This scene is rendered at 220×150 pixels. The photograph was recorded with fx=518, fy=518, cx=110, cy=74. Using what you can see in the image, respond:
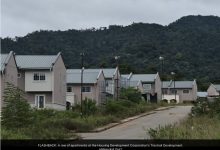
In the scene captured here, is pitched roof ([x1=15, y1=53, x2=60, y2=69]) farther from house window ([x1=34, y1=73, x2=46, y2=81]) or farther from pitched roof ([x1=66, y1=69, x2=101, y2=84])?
pitched roof ([x1=66, y1=69, x2=101, y2=84])

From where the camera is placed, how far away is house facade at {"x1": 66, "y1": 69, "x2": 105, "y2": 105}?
64.9 metres

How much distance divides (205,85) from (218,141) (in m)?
115

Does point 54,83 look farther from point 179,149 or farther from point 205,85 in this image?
point 205,85

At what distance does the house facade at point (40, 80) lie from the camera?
5400cm

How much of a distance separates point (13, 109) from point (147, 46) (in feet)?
352

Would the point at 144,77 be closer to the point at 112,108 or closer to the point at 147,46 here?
the point at 147,46

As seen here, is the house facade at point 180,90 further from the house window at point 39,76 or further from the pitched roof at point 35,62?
the house window at point 39,76

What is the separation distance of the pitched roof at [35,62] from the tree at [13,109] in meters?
31.1

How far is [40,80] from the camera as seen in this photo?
2140 inches

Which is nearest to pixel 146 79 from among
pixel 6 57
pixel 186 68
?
pixel 186 68

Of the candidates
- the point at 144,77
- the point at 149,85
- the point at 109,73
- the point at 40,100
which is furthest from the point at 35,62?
the point at 149,85

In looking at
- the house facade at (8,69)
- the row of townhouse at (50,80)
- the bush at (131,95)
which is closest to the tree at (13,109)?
the row of townhouse at (50,80)

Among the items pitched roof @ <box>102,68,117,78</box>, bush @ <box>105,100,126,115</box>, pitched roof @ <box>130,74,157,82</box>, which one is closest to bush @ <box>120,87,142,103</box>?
pitched roof @ <box>102,68,117,78</box>

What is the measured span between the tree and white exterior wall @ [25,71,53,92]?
30865 mm
